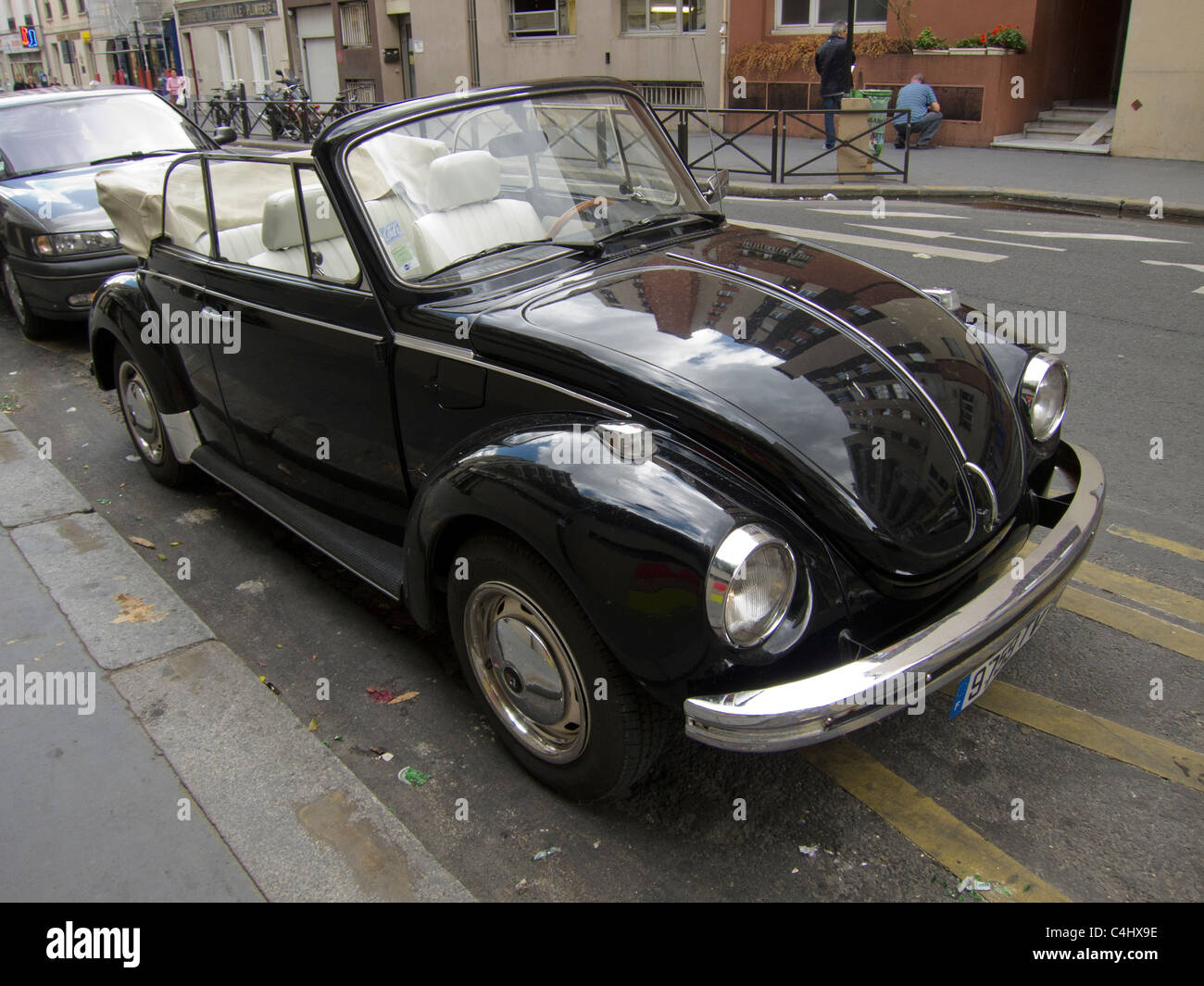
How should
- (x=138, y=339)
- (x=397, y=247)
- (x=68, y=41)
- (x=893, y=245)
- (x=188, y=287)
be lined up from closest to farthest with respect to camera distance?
(x=397, y=247)
(x=188, y=287)
(x=138, y=339)
(x=893, y=245)
(x=68, y=41)

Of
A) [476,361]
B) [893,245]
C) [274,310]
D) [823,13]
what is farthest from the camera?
[823,13]

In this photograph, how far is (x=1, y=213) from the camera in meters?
7.71

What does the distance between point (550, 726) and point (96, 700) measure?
169cm

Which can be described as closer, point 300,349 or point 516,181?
point 516,181

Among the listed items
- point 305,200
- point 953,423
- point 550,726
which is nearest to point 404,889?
point 550,726

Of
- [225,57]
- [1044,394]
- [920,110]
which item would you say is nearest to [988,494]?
[1044,394]

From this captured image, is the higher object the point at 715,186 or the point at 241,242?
the point at 715,186

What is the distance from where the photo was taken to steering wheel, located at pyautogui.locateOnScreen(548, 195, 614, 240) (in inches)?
138

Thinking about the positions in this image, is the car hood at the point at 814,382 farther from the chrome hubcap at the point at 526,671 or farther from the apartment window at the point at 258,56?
the apartment window at the point at 258,56

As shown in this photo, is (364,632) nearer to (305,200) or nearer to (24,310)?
(305,200)

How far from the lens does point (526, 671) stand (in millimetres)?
2805

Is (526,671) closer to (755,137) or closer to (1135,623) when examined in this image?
(1135,623)

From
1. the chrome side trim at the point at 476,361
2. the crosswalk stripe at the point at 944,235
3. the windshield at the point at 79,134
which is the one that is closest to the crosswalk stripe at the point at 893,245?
the crosswalk stripe at the point at 944,235

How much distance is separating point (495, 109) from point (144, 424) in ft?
9.09
